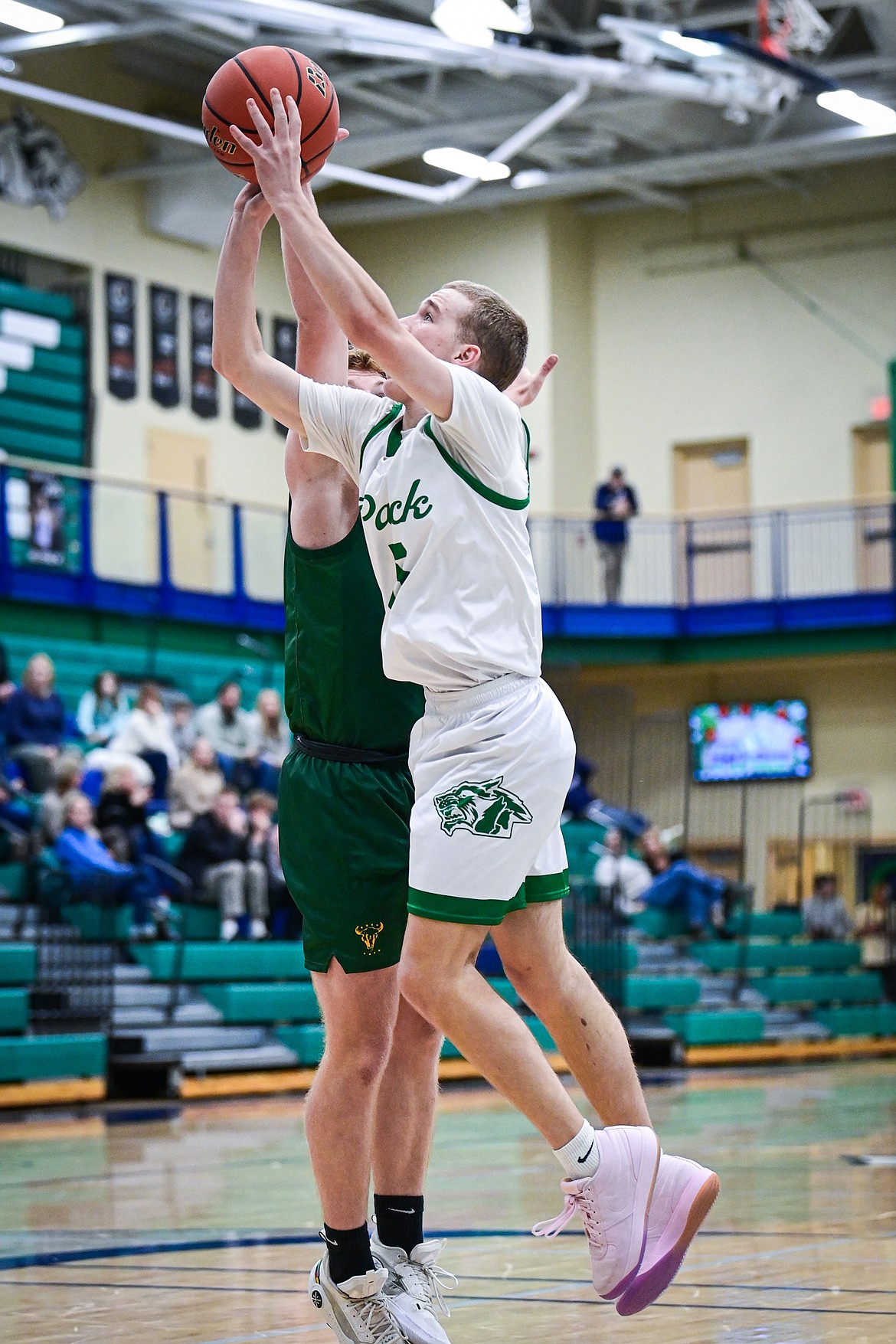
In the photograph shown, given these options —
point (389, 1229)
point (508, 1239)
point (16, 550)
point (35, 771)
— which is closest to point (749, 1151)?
point (508, 1239)

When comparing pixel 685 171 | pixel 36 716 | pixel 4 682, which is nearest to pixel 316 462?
Result: pixel 36 716

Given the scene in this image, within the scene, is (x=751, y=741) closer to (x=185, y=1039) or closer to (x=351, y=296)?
(x=185, y=1039)

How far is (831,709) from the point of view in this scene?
25.6 m

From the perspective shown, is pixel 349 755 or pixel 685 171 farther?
pixel 685 171

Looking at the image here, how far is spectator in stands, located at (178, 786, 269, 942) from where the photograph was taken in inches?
551

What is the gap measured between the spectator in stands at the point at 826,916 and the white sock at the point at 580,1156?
58.8ft

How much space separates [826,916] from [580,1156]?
59.6 ft

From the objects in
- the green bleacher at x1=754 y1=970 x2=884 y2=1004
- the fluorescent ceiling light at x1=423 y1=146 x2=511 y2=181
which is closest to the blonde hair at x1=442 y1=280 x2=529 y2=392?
the green bleacher at x1=754 y1=970 x2=884 y2=1004

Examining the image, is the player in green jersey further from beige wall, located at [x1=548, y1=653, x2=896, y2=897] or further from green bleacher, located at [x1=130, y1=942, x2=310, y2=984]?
beige wall, located at [x1=548, y1=653, x2=896, y2=897]

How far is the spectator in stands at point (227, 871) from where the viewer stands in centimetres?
1399

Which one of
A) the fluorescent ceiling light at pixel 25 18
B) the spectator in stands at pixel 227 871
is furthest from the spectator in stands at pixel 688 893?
the fluorescent ceiling light at pixel 25 18

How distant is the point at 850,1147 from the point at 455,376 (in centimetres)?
550

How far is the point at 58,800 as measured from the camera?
1377 cm

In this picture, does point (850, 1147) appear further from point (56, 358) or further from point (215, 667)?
point (56, 358)
